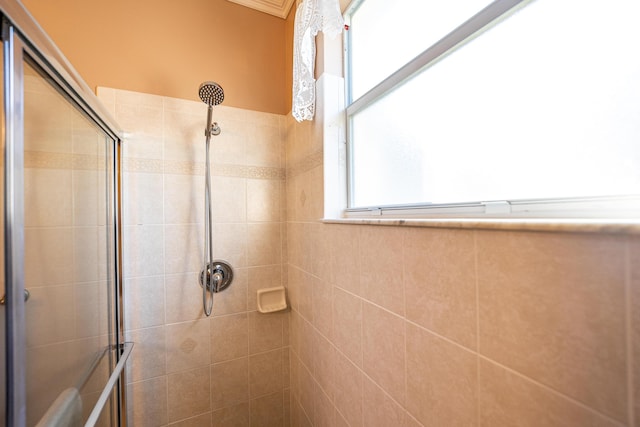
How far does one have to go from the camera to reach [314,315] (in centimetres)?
112

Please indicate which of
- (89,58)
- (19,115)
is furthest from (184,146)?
(19,115)

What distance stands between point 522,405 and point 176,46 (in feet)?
6.12

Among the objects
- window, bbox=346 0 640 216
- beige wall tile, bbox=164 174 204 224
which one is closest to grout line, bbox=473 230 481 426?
window, bbox=346 0 640 216

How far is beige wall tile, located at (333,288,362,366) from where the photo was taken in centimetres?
80

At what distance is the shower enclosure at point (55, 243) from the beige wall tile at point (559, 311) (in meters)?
1.04

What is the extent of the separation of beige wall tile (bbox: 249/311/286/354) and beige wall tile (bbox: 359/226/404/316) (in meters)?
0.85

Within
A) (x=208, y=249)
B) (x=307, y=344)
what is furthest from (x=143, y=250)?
(x=307, y=344)

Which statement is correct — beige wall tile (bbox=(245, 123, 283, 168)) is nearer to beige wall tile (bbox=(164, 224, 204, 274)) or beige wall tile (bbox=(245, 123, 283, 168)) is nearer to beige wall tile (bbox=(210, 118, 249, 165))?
beige wall tile (bbox=(210, 118, 249, 165))

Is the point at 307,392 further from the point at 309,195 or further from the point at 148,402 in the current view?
the point at 309,195

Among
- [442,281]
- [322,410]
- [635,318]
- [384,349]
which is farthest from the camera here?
[322,410]

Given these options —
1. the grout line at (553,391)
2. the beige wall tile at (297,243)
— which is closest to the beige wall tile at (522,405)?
the grout line at (553,391)

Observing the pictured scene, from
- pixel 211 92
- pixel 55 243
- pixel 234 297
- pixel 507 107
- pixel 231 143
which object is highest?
pixel 211 92

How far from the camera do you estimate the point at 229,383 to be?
1302 millimetres

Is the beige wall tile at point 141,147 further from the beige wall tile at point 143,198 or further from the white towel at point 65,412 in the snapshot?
the white towel at point 65,412
